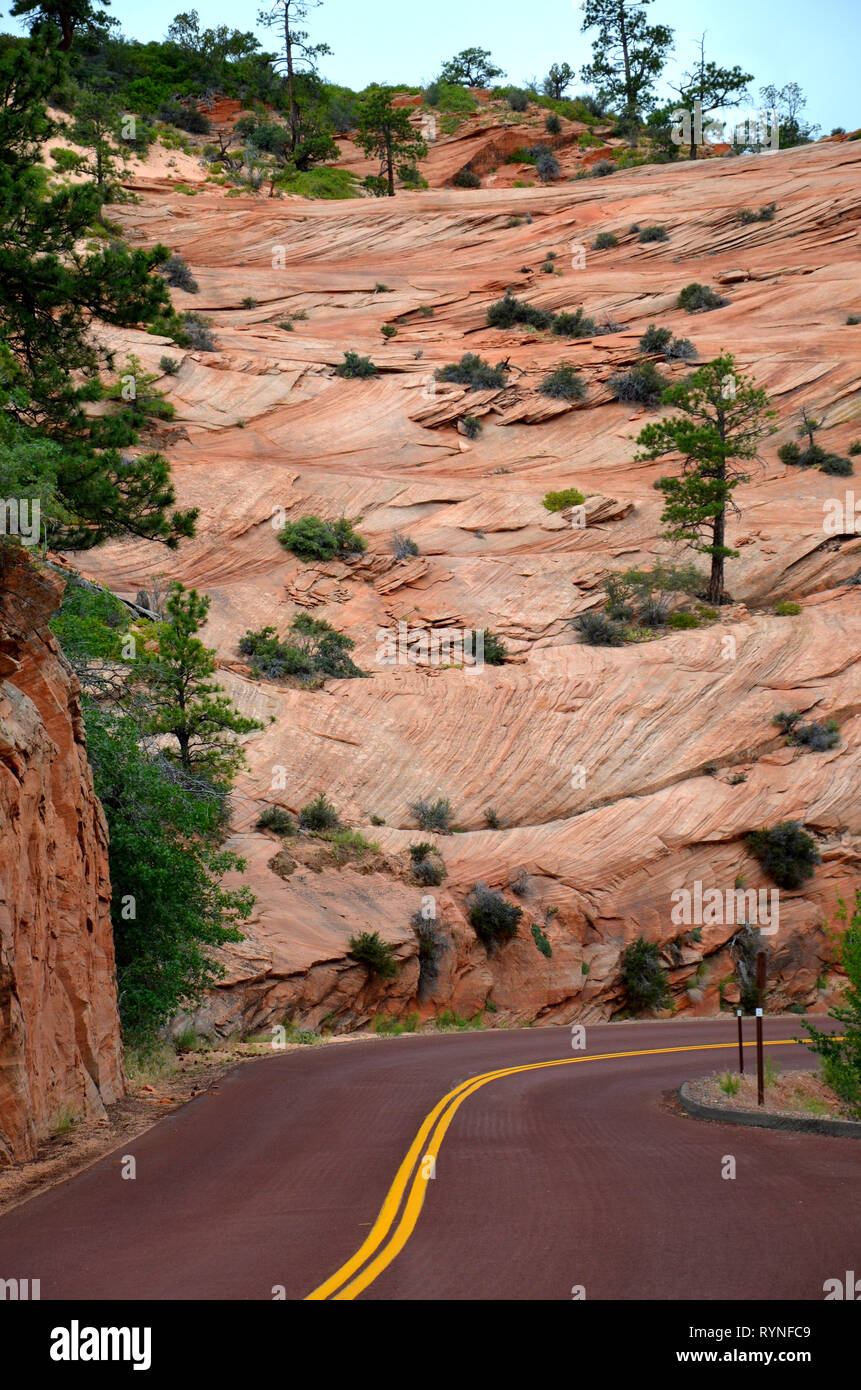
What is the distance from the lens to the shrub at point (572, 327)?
154ft

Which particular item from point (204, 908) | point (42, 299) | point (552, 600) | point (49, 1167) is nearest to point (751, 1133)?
point (49, 1167)

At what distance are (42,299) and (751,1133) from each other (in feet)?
53.5

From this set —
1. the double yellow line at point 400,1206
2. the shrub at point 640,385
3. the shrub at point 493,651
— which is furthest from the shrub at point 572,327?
the double yellow line at point 400,1206

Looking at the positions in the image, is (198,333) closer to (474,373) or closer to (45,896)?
(474,373)

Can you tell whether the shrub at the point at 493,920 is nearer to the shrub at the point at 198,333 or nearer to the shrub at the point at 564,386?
the shrub at the point at 564,386

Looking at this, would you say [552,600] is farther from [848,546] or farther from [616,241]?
[616,241]

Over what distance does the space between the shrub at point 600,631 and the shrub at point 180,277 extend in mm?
26463

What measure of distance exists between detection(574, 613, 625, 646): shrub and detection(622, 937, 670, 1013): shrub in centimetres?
1029

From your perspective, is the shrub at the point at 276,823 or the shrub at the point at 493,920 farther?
the shrub at the point at 276,823

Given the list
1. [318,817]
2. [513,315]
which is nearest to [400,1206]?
[318,817]

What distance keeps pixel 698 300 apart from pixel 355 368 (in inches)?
610

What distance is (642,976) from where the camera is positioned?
26453mm

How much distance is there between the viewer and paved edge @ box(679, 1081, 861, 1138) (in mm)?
10172

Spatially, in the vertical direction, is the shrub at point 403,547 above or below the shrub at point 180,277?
below
